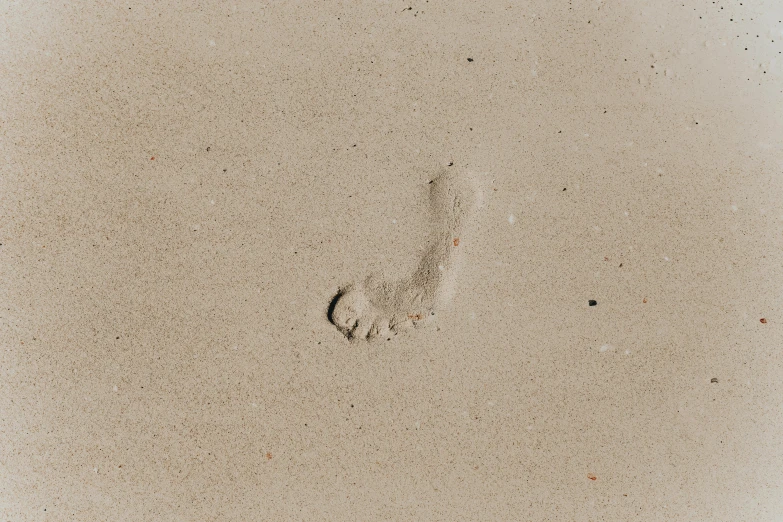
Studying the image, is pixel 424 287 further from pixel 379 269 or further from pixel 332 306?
pixel 332 306

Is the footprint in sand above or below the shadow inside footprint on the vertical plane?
above

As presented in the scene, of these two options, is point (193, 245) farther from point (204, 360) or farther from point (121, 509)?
point (121, 509)

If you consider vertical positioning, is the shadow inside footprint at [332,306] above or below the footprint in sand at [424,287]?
below

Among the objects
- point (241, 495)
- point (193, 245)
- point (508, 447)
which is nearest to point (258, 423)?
point (241, 495)

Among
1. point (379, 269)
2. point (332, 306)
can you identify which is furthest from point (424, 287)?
point (332, 306)

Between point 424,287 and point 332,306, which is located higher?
point 424,287
